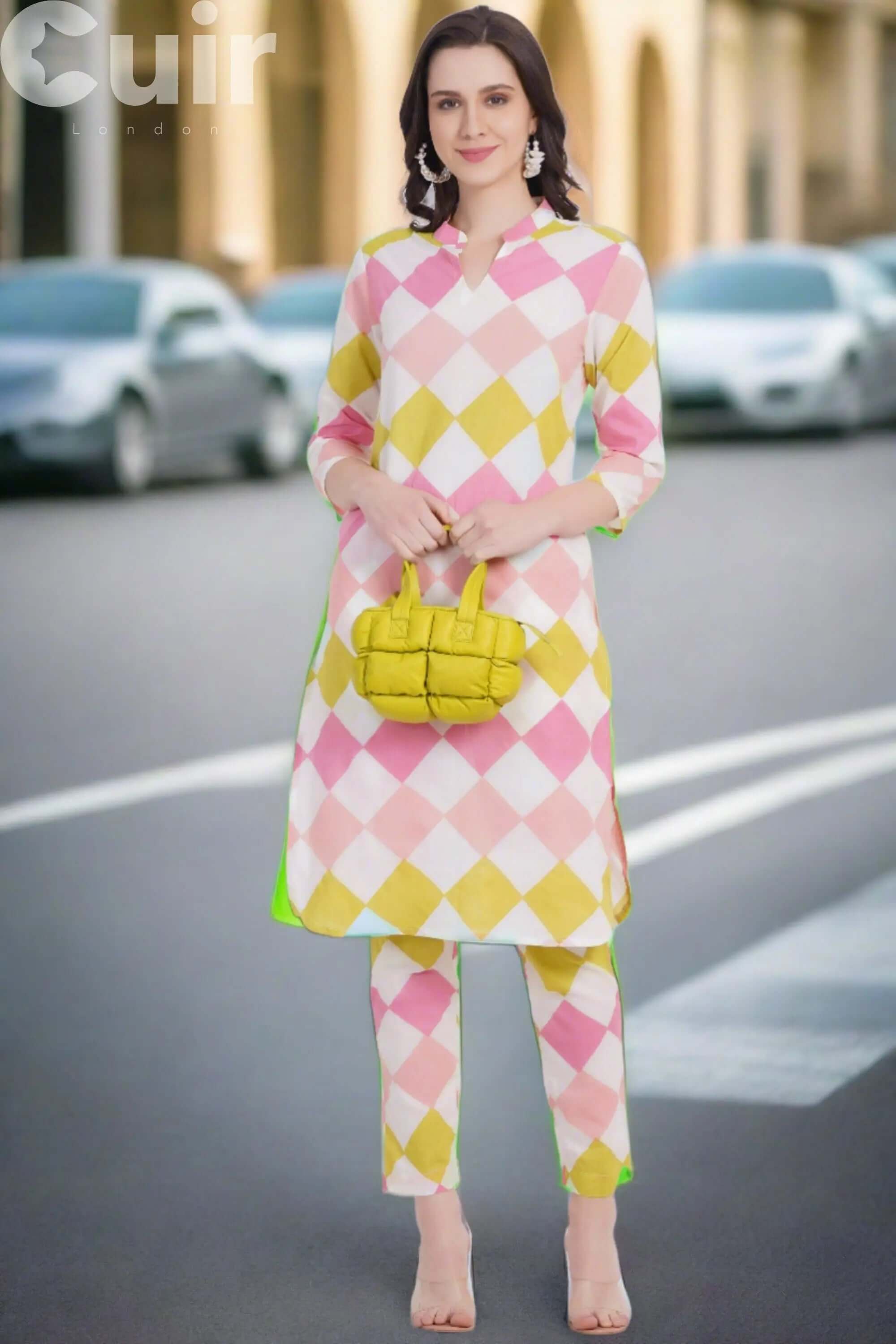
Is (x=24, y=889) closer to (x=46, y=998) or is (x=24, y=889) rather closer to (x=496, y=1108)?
(x=46, y=998)

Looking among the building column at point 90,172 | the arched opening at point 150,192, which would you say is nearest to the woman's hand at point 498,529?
the building column at point 90,172

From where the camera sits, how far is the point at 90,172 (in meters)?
25.1

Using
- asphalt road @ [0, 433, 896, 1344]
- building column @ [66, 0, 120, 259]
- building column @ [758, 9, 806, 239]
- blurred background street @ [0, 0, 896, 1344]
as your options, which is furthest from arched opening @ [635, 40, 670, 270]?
asphalt road @ [0, 433, 896, 1344]

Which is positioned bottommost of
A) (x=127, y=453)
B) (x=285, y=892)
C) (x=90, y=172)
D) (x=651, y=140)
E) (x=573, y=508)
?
(x=285, y=892)

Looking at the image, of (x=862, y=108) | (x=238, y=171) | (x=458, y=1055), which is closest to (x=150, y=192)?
(x=238, y=171)

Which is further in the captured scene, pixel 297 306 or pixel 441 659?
pixel 297 306

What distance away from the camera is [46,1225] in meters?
3.76

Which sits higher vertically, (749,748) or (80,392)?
(80,392)

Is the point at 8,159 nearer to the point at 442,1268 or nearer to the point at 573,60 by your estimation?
the point at 573,60

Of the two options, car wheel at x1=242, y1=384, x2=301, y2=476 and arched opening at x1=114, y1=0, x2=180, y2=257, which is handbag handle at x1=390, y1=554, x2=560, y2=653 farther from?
arched opening at x1=114, y1=0, x2=180, y2=257

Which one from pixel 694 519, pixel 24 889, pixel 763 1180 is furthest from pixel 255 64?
pixel 763 1180

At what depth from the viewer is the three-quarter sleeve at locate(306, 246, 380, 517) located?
3.33 m

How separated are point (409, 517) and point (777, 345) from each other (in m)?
15.1

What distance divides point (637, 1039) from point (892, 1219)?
96 cm
